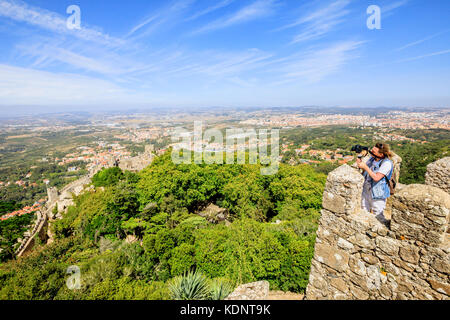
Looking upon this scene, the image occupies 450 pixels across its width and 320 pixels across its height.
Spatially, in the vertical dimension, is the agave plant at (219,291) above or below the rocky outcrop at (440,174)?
below

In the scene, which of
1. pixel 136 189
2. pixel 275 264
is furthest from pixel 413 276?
pixel 136 189

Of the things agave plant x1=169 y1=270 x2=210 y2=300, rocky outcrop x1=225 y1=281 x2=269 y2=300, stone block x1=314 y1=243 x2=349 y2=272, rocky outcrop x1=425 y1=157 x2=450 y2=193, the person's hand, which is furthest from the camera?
agave plant x1=169 y1=270 x2=210 y2=300

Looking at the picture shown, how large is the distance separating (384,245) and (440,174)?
4.58ft

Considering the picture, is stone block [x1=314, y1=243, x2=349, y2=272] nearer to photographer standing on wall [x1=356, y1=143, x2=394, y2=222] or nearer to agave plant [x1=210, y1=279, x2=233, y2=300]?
photographer standing on wall [x1=356, y1=143, x2=394, y2=222]

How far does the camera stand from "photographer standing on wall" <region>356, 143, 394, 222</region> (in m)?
3.15

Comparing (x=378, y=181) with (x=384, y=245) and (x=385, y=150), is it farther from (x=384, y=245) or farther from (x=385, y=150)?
(x=384, y=245)

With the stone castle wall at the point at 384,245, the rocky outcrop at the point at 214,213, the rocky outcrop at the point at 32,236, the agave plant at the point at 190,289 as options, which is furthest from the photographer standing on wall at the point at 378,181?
the rocky outcrop at the point at 32,236

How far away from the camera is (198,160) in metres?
15.2

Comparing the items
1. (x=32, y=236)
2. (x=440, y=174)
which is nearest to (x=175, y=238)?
(x=440, y=174)

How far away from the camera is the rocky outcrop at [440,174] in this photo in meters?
2.83

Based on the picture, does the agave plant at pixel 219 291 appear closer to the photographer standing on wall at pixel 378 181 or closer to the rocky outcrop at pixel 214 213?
the photographer standing on wall at pixel 378 181

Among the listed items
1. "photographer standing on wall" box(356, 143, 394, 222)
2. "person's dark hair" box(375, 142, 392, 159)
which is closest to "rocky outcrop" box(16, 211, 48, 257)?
"photographer standing on wall" box(356, 143, 394, 222)
